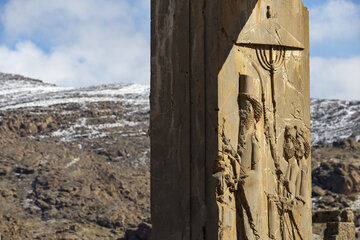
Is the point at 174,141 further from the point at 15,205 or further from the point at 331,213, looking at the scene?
the point at 15,205

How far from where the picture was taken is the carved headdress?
7.21 m

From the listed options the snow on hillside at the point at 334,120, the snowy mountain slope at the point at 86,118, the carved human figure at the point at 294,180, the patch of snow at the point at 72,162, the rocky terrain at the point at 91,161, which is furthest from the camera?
the snowy mountain slope at the point at 86,118

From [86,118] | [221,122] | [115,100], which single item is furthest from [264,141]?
[115,100]

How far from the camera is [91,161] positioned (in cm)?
3303

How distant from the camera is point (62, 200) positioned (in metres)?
30.2

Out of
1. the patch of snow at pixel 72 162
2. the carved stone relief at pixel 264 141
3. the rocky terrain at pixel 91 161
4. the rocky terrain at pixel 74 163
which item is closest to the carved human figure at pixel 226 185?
the carved stone relief at pixel 264 141

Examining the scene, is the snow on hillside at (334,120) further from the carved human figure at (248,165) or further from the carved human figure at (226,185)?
the carved human figure at (226,185)

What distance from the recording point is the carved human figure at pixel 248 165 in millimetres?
7078

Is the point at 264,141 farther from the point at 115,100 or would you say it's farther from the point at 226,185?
the point at 115,100

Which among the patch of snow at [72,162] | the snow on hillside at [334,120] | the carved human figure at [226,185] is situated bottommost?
the carved human figure at [226,185]

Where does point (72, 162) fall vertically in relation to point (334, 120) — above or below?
below

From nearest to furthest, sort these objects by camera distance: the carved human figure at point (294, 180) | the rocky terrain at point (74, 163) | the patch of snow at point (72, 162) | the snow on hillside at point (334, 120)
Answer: the carved human figure at point (294, 180) < the rocky terrain at point (74, 163) < the patch of snow at point (72, 162) < the snow on hillside at point (334, 120)

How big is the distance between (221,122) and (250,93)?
47 cm

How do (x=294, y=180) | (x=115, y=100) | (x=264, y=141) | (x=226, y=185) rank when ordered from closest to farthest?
1. (x=226, y=185)
2. (x=264, y=141)
3. (x=294, y=180)
4. (x=115, y=100)
